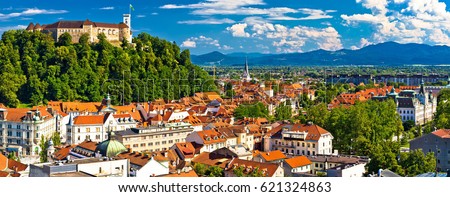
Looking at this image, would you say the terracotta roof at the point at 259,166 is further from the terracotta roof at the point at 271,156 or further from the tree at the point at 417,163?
the tree at the point at 417,163

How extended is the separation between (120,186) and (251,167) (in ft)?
17.7

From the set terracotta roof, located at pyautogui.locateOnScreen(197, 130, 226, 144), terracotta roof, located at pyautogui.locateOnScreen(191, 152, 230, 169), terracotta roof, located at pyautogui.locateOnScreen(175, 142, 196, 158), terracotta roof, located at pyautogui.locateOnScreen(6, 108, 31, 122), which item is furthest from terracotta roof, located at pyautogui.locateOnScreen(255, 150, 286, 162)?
terracotta roof, located at pyautogui.locateOnScreen(6, 108, 31, 122)

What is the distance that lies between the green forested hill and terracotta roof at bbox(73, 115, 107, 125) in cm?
561

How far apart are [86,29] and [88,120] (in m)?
8.58

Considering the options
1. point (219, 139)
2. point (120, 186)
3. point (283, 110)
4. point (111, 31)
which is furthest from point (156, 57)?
point (120, 186)

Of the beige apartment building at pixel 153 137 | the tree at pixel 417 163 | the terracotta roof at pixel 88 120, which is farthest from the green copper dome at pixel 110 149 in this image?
the terracotta roof at pixel 88 120

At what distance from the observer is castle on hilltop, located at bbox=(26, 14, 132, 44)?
2028 centimetres

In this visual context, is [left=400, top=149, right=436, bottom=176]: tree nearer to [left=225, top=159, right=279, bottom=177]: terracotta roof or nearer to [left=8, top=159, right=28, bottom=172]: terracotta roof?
Result: [left=225, top=159, right=279, bottom=177]: terracotta roof

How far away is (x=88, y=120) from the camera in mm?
12617

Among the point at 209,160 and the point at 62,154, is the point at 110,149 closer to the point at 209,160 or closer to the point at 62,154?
the point at 209,160

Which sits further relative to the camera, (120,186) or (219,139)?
(219,139)

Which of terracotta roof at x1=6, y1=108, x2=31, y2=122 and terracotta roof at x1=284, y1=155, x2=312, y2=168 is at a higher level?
terracotta roof at x1=6, y1=108, x2=31, y2=122

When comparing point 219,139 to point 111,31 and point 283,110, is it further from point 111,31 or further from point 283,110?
point 111,31

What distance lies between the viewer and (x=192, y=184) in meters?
2.51
